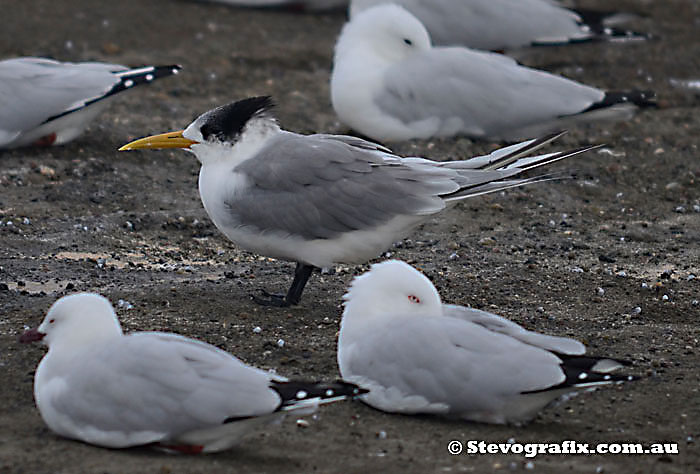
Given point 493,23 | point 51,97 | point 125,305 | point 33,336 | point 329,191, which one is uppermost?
point 493,23

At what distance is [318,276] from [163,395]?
8.02 ft

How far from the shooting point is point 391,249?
21.5 feet

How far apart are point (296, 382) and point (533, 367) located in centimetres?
91

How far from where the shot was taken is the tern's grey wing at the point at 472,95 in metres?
8.11

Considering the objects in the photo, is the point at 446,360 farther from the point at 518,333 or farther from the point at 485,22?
the point at 485,22

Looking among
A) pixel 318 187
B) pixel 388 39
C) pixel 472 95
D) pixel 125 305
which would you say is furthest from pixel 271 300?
pixel 388 39

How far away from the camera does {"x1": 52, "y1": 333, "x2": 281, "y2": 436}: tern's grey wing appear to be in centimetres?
378

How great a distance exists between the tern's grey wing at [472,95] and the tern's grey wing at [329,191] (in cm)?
264

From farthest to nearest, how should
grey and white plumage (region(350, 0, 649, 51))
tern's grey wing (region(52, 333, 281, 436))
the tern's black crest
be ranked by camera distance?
grey and white plumage (region(350, 0, 649, 51)) → the tern's black crest → tern's grey wing (region(52, 333, 281, 436))

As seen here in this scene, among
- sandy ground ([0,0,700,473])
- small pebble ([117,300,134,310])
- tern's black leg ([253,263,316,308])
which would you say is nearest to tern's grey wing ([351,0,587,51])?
sandy ground ([0,0,700,473])

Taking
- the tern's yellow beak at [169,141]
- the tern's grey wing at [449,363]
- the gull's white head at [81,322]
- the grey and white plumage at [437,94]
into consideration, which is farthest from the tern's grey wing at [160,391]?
the grey and white plumage at [437,94]

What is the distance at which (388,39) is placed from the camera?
27.1 ft

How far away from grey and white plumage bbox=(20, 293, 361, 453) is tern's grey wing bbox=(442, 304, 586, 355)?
77cm

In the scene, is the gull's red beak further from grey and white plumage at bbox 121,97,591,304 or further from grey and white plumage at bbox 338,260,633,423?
grey and white plumage at bbox 121,97,591,304
